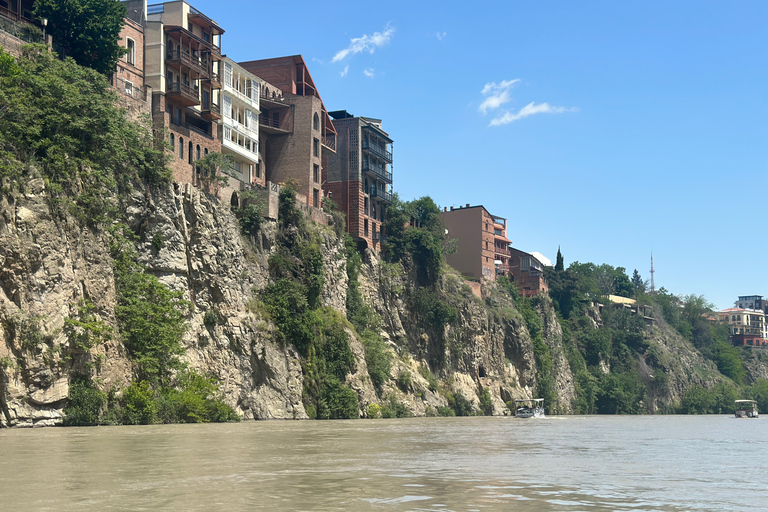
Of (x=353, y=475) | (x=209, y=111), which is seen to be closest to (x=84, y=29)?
(x=209, y=111)

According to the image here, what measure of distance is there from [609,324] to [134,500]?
130427 mm

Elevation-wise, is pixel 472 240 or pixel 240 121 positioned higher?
pixel 240 121

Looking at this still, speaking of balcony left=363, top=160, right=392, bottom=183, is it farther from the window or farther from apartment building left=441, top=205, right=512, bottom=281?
the window

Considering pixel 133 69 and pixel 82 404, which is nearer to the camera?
pixel 82 404

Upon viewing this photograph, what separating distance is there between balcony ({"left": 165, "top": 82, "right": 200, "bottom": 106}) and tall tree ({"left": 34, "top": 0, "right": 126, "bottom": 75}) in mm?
6280

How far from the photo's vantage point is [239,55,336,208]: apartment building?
77.4 metres

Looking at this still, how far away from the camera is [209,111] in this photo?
2571 inches

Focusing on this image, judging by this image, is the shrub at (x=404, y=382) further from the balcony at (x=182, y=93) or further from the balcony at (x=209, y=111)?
the balcony at (x=182, y=93)

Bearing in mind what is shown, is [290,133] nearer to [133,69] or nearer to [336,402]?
[133,69]

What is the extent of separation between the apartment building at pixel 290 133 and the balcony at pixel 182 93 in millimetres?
13461

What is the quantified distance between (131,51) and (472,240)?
59.1 m

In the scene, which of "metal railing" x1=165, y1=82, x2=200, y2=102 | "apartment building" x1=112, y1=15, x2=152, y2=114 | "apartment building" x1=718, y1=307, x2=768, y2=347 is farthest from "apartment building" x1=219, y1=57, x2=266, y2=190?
"apartment building" x1=718, y1=307, x2=768, y2=347

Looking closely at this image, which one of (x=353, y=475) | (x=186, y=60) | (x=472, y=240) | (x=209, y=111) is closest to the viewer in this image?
Result: (x=353, y=475)

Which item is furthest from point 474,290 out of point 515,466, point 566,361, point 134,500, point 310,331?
point 134,500
